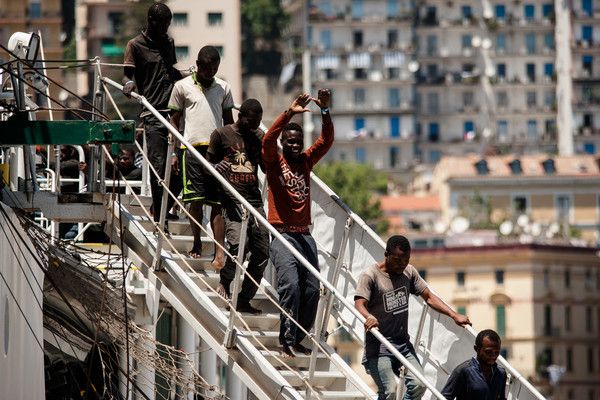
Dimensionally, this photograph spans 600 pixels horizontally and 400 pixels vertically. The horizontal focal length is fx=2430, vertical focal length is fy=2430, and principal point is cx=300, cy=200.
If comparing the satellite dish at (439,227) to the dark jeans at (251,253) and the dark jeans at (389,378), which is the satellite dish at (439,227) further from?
the dark jeans at (389,378)

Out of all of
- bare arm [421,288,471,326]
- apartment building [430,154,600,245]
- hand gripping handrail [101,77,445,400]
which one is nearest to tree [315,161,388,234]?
apartment building [430,154,600,245]

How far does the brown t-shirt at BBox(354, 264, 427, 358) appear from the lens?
18.6m

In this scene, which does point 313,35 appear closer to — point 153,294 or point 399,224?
point 399,224

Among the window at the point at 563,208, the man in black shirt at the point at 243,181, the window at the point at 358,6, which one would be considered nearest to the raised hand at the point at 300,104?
the man in black shirt at the point at 243,181

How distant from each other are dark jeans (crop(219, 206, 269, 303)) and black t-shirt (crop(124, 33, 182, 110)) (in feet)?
6.22

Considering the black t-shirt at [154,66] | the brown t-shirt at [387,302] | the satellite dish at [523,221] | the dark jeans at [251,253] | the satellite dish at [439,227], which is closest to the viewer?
the brown t-shirt at [387,302]

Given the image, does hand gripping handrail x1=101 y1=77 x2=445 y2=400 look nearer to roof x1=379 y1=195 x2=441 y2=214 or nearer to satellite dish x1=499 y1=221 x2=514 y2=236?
satellite dish x1=499 y1=221 x2=514 y2=236

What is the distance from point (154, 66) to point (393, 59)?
6954 inches

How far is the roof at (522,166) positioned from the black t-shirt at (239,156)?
15339 cm

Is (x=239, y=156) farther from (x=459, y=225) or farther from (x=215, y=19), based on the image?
(x=215, y=19)

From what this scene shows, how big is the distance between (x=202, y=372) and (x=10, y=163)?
10.9 m

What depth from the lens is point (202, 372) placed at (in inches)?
1220

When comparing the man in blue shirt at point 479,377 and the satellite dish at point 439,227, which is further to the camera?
the satellite dish at point 439,227

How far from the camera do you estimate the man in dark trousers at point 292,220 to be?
19.0 metres
